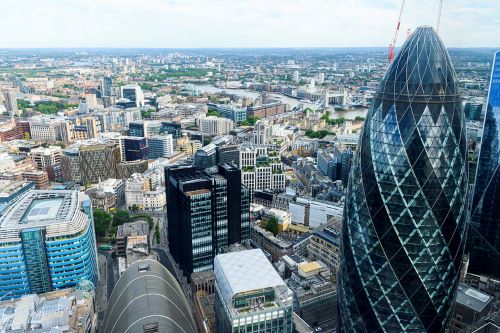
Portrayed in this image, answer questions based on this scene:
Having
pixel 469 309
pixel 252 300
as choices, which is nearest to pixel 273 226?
pixel 469 309

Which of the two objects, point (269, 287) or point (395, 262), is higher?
point (395, 262)

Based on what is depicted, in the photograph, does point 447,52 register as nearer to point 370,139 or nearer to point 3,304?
point 370,139

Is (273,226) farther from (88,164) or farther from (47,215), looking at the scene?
(88,164)

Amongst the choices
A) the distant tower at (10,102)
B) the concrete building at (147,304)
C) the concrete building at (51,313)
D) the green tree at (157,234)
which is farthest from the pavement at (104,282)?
the distant tower at (10,102)

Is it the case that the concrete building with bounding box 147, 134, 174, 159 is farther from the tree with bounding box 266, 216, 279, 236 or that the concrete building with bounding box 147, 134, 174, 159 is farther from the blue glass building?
the blue glass building

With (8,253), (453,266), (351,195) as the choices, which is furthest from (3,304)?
(453,266)

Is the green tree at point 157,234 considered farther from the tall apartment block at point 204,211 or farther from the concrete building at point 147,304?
the concrete building at point 147,304

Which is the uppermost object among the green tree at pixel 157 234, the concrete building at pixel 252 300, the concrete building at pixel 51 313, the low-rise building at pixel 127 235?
the concrete building at pixel 252 300
